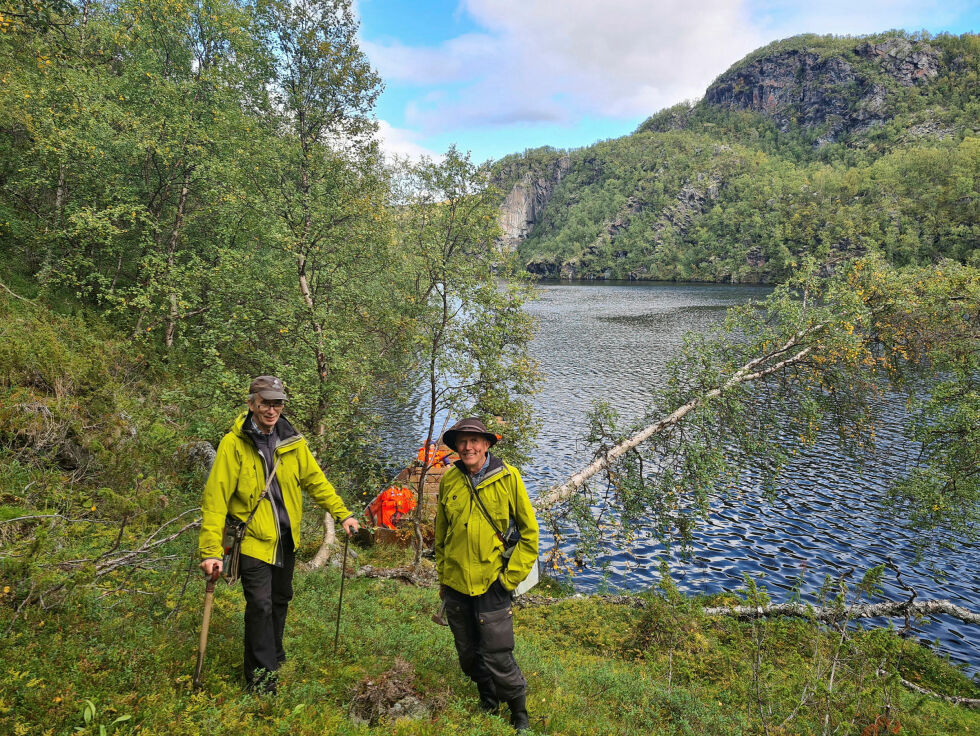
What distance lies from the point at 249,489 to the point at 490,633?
7.89 feet

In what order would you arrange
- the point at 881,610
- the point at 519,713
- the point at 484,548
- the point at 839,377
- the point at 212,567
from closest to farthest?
1. the point at 212,567
2. the point at 484,548
3. the point at 519,713
4. the point at 881,610
5. the point at 839,377

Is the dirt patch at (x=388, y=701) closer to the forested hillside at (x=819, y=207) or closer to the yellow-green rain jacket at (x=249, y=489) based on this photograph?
the yellow-green rain jacket at (x=249, y=489)

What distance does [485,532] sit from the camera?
4.23 m

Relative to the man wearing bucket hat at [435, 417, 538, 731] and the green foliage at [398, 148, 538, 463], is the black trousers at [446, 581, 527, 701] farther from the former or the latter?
the green foliage at [398, 148, 538, 463]

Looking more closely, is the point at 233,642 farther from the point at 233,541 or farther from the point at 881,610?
the point at 881,610

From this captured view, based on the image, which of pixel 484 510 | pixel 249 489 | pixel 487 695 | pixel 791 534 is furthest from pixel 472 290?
pixel 791 534

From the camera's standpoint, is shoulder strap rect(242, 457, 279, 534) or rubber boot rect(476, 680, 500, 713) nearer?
shoulder strap rect(242, 457, 279, 534)

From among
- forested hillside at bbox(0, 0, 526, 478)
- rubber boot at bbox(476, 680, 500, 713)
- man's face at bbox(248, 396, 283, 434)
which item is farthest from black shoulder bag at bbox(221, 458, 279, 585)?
forested hillside at bbox(0, 0, 526, 478)

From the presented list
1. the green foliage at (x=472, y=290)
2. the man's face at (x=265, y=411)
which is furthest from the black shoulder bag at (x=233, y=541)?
the green foliage at (x=472, y=290)

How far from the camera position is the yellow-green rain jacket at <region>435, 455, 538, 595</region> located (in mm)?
4207

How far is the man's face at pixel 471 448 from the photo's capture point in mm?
4262

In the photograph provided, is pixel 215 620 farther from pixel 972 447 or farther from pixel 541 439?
pixel 541 439

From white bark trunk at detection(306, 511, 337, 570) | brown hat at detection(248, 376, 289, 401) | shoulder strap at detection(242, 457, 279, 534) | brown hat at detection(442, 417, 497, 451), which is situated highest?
brown hat at detection(248, 376, 289, 401)

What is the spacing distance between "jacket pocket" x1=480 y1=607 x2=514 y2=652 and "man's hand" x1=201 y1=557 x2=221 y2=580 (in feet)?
7.21
